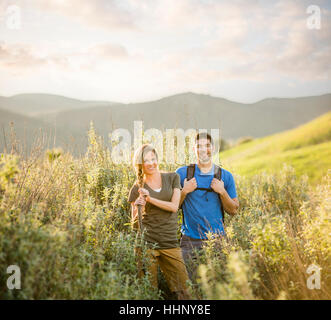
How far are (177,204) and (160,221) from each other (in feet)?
1.08

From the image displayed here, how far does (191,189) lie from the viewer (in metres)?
4.75

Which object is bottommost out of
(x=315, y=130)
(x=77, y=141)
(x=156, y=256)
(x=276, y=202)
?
(x=156, y=256)

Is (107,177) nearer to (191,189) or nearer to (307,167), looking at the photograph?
(191,189)

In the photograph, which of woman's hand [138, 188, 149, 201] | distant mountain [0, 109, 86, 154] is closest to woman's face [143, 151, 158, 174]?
woman's hand [138, 188, 149, 201]

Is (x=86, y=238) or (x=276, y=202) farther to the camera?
(x=276, y=202)

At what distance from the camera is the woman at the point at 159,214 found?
403 centimetres

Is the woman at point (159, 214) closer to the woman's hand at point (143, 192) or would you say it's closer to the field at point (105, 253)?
the woman's hand at point (143, 192)

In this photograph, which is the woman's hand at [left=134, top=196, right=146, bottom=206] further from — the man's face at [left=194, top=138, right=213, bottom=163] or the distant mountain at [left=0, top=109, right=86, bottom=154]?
the distant mountain at [left=0, top=109, right=86, bottom=154]

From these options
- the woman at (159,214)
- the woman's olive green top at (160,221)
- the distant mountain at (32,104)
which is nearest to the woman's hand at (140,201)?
the woman at (159,214)

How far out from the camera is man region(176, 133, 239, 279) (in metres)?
4.81

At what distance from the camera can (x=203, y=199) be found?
4.97m

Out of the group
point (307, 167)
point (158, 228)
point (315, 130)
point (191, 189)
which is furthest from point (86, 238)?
point (315, 130)

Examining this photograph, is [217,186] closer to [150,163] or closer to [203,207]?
[203,207]
